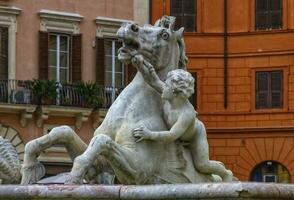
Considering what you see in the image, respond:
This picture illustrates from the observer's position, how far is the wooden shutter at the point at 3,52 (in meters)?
43.1

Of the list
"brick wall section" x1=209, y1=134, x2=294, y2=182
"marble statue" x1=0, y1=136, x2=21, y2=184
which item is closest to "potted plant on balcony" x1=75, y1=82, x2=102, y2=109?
"brick wall section" x1=209, y1=134, x2=294, y2=182

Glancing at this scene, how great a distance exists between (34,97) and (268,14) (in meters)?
9.68

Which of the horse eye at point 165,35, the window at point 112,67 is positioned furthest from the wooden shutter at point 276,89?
the horse eye at point 165,35

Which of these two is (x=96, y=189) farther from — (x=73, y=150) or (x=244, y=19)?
(x=244, y=19)

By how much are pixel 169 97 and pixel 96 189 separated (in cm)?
196

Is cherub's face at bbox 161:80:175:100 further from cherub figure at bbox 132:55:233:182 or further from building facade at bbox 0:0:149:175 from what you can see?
building facade at bbox 0:0:149:175

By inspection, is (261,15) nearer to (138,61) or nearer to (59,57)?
(59,57)

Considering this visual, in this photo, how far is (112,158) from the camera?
9.56 metres

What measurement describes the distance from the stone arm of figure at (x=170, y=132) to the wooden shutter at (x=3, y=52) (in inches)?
1315

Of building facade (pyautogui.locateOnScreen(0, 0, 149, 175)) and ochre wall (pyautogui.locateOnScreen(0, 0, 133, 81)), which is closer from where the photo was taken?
building facade (pyautogui.locateOnScreen(0, 0, 149, 175))

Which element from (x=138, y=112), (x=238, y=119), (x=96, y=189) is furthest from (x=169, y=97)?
(x=238, y=119)

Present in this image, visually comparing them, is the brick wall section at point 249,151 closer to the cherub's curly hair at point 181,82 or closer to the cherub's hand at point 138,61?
the cherub's hand at point 138,61

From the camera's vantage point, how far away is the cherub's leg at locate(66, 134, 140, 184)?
9.18 metres

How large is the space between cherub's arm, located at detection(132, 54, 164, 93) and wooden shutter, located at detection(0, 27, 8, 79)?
33030mm
